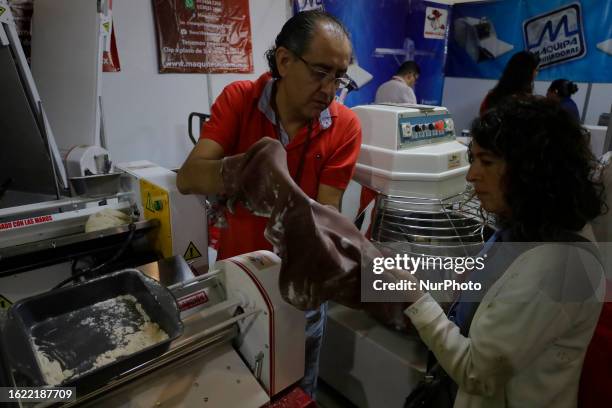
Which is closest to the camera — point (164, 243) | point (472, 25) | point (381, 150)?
point (164, 243)

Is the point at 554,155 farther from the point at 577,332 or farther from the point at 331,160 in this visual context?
the point at 331,160

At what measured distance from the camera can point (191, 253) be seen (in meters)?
1.25

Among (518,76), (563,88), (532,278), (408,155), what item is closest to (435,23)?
(563,88)

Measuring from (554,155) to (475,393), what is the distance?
518mm

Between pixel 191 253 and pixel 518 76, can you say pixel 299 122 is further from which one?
pixel 518 76

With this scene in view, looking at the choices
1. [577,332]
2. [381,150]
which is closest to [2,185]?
[381,150]

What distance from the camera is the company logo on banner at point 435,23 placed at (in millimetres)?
3953

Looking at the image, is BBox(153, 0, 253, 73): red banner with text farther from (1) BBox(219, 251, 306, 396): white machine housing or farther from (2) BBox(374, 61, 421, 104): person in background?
(1) BBox(219, 251, 306, 396): white machine housing

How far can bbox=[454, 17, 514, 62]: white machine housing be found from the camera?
4000 mm

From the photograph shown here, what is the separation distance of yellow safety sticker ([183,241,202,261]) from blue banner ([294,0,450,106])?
7.63 feet

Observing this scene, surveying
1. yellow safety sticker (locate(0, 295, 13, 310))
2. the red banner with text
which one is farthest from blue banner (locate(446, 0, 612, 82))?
yellow safety sticker (locate(0, 295, 13, 310))

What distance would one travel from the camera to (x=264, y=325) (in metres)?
0.78

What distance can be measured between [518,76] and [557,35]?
1.54 meters

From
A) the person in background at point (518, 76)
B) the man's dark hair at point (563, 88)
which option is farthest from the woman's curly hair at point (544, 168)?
the man's dark hair at point (563, 88)
